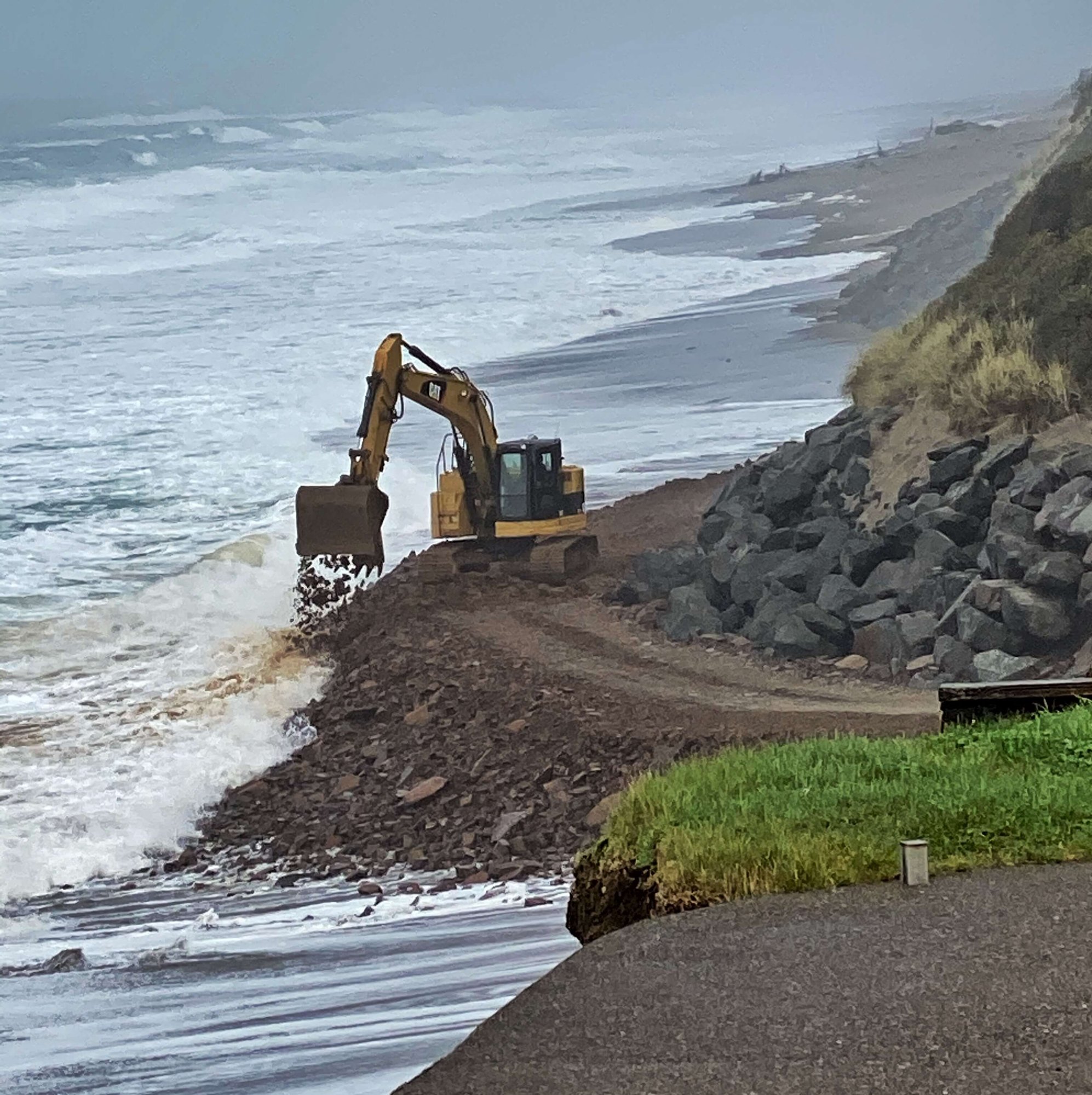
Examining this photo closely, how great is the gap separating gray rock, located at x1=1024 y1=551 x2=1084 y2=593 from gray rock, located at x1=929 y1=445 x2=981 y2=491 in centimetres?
167

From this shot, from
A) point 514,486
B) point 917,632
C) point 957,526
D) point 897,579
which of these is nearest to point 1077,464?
point 957,526

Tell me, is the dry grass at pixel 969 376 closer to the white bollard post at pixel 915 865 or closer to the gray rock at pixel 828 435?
the gray rock at pixel 828 435

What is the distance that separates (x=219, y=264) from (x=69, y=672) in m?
12.8

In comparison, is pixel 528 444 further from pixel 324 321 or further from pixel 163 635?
pixel 324 321

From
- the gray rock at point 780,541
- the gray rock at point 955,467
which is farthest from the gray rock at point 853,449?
the gray rock at point 955,467

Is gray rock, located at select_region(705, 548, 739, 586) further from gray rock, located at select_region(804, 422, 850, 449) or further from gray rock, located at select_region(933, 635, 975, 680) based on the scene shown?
gray rock, located at select_region(933, 635, 975, 680)

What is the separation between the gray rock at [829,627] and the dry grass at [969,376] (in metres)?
2.19

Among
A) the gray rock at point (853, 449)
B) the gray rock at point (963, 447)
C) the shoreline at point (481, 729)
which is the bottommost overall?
the shoreline at point (481, 729)

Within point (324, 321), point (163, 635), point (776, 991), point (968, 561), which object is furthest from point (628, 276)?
point (776, 991)

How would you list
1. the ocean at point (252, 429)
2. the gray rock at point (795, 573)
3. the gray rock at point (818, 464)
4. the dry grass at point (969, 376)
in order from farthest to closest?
the gray rock at point (818, 464) → the dry grass at point (969, 376) → the gray rock at point (795, 573) → the ocean at point (252, 429)

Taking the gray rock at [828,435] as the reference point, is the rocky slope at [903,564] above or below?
below

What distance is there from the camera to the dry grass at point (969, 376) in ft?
46.4

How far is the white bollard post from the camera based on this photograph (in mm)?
4488

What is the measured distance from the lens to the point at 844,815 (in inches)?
200
